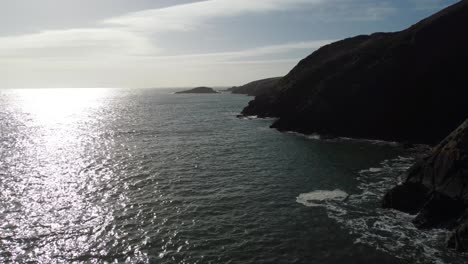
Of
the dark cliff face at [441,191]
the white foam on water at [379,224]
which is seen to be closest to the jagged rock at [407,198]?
the dark cliff face at [441,191]

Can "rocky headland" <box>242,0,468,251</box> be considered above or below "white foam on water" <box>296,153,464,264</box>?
above

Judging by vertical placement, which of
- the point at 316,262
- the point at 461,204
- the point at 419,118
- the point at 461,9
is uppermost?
the point at 461,9

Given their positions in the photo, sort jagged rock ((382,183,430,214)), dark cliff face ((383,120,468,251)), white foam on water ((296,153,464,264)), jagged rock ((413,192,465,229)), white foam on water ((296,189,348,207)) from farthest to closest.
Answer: white foam on water ((296,189,348,207)) < jagged rock ((382,183,430,214)) < jagged rock ((413,192,465,229)) < dark cliff face ((383,120,468,251)) < white foam on water ((296,153,464,264))

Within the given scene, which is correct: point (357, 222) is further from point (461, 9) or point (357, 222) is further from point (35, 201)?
point (461, 9)

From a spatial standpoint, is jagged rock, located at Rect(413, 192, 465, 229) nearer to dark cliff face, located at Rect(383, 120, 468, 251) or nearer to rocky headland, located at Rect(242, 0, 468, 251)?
dark cliff face, located at Rect(383, 120, 468, 251)

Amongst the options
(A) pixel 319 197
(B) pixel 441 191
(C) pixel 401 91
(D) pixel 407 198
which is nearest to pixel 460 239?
(B) pixel 441 191

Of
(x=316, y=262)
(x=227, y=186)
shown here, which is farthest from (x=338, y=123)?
(x=316, y=262)

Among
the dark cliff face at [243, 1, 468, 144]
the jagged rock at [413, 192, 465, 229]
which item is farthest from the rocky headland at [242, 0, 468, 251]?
the jagged rock at [413, 192, 465, 229]
